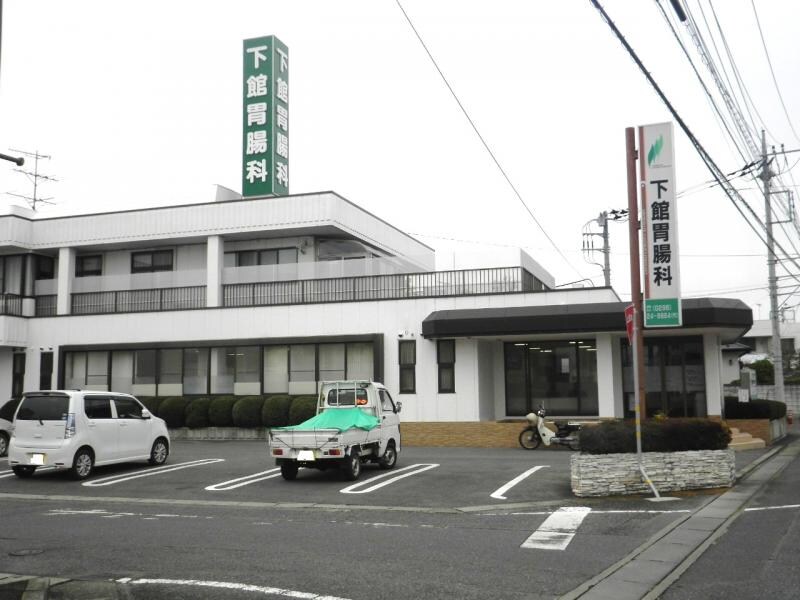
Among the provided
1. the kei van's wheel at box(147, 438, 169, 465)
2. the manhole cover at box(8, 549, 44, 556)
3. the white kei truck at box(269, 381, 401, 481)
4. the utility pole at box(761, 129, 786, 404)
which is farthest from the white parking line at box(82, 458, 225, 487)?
the utility pole at box(761, 129, 786, 404)

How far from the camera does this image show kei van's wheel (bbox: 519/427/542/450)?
66.5 ft

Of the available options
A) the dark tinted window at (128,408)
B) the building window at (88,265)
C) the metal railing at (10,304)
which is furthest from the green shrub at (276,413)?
the metal railing at (10,304)

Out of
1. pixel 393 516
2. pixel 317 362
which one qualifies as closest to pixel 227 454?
pixel 317 362

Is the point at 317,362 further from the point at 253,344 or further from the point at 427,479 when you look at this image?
the point at 427,479

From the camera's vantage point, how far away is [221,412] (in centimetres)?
2405

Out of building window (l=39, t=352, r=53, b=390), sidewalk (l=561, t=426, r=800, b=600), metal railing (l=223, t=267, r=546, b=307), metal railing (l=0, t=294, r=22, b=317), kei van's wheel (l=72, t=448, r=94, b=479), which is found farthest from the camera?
metal railing (l=0, t=294, r=22, b=317)

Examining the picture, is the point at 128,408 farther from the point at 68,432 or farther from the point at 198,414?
the point at 198,414

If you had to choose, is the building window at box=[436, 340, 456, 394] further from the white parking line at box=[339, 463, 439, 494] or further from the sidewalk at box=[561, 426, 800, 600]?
the sidewalk at box=[561, 426, 800, 600]

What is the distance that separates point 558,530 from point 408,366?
14.1 metres

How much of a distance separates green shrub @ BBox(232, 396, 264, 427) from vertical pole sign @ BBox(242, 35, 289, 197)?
26.4ft

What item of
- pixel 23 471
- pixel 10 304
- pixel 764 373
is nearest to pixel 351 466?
pixel 23 471

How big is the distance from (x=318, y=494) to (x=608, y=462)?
16.4 ft

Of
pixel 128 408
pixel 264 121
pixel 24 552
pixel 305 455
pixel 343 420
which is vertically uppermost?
pixel 264 121

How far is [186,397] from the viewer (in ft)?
83.0
